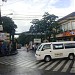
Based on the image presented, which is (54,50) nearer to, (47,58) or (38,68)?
(47,58)

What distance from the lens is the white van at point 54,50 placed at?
25062 mm

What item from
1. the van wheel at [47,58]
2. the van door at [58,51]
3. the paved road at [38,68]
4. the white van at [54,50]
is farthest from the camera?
the van door at [58,51]

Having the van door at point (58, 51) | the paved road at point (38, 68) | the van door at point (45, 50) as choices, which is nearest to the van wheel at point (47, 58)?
the van door at point (45, 50)

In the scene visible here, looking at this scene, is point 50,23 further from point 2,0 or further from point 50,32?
point 2,0

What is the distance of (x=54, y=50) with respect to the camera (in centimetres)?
2558

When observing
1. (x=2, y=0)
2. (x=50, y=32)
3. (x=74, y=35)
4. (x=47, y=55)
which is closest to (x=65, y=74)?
(x=47, y=55)

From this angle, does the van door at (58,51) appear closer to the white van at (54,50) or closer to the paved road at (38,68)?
the white van at (54,50)

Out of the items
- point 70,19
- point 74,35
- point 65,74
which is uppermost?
point 70,19

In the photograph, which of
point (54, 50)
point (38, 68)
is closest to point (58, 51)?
point (54, 50)

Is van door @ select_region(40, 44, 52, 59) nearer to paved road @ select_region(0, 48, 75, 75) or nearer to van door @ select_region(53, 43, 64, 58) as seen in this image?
van door @ select_region(53, 43, 64, 58)

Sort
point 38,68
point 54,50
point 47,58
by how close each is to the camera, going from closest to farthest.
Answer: point 38,68
point 47,58
point 54,50

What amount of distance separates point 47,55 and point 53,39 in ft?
96.1

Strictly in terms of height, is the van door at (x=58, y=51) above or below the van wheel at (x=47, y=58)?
above

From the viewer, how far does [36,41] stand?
62344 mm
